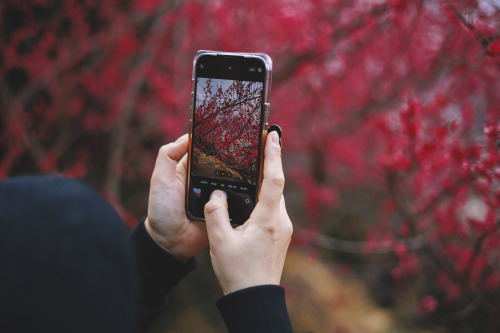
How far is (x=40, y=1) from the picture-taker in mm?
3635

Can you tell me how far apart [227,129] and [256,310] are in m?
0.78

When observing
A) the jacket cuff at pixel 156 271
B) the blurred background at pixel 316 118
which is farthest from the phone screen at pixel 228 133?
the blurred background at pixel 316 118

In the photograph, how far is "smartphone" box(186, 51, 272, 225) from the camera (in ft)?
4.60

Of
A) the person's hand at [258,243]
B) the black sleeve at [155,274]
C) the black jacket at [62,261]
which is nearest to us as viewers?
the black jacket at [62,261]

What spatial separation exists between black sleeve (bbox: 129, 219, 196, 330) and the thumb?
284 mm

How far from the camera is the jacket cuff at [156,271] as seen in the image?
4.42ft

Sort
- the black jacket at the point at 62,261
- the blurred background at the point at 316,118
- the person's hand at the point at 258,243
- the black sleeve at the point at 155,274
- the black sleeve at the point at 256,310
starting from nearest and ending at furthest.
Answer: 1. the black jacket at the point at 62,261
2. the black sleeve at the point at 256,310
3. the person's hand at the point at 258,243
4. the black sleeve at the point at 155,274
5. the blurred background at the point at 316,118

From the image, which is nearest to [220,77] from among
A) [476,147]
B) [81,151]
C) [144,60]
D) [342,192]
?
[476,147]

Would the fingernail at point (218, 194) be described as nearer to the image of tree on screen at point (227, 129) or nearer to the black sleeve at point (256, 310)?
the image of tree on screen at point (227, 129)

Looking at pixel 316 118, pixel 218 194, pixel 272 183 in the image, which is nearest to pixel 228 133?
pixel 218 194

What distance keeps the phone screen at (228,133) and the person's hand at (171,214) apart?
0.22 ft

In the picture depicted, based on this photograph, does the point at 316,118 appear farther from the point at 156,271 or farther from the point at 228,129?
the point at 156,271

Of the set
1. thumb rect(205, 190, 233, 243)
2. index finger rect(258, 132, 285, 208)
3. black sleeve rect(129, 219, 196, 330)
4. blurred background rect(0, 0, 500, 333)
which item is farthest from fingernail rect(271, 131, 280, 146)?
blurred background rect(0, 0, 500, 333)

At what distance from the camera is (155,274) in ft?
4.44
